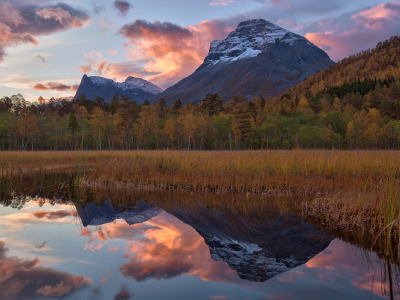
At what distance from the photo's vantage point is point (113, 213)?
8.66 m

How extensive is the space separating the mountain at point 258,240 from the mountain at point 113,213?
3.60 ft

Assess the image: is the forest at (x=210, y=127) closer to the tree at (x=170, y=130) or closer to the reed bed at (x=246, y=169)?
the tree at (x=170, y=130)

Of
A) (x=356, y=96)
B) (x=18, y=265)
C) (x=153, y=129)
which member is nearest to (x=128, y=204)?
(x=18, y=265)

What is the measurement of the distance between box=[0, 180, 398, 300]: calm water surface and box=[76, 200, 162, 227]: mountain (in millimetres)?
119

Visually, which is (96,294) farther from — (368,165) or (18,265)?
(368,165)

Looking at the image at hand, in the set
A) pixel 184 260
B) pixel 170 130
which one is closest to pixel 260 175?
pixel 184 260

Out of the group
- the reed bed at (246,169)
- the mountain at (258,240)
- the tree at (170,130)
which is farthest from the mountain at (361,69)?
the mountain at (258,240)

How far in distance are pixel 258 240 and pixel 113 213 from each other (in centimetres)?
509

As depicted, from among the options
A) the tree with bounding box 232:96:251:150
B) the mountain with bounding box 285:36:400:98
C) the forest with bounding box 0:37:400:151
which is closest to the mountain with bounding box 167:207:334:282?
the forest with bounding box 0:37:400:151

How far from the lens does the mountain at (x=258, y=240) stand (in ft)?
16.1

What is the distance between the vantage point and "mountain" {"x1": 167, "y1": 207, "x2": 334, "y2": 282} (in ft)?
16.1

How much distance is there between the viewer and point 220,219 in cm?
768

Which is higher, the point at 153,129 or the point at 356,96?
the point at 356,96

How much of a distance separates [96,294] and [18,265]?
2039 mm
